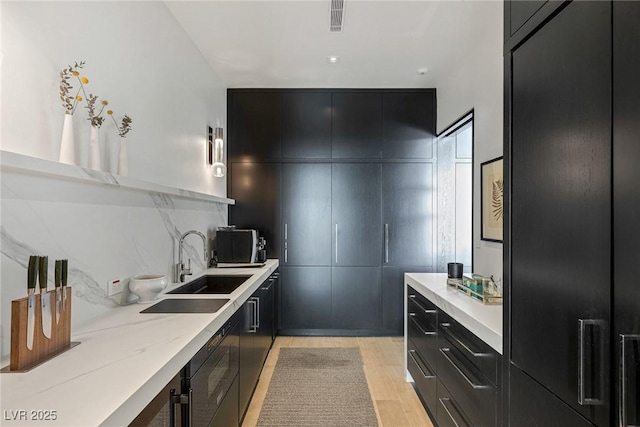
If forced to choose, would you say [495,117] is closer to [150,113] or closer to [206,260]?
[150,113]

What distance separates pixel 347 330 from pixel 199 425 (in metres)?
3.01

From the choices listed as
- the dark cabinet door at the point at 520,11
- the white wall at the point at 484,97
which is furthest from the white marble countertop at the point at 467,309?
the dark cabinet door at the point at 520,11

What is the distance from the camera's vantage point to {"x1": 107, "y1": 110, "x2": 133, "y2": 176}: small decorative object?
1.99 m

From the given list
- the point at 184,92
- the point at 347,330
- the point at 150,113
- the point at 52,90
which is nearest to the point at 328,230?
the point at 347,330

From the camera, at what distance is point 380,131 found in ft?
14.5

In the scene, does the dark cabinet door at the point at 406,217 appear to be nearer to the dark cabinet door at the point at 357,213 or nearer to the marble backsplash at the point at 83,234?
the dark cabinet door at the point at 357,213

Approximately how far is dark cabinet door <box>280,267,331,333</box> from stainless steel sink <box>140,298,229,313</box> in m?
2.22

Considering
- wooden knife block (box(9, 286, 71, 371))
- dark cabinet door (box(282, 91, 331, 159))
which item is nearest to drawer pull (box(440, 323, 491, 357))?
wooden knife block (box(9, 286, 71, 371))

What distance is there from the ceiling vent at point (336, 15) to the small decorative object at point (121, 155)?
5.28 feet

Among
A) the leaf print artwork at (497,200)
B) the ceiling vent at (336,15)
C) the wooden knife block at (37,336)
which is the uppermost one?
the ceiling vent at (336,15)

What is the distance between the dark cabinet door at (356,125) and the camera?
4.42 m

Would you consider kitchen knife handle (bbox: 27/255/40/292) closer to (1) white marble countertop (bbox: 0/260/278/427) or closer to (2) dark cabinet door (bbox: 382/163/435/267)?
(1) white marble countertop (bbox: 0/260/278/427)

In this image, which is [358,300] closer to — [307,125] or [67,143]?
[307,125]

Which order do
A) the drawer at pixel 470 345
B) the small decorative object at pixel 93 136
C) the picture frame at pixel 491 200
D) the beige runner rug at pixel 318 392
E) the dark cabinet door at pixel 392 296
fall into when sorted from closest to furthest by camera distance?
1. the drawer at pixel 470 345
2. the small decorative object at pixel 93 136
3. the beige runner rug at pixel 318 392
4. the picture frame at pixel 491 200
5. the dark cabinet door at pixel 392 296
